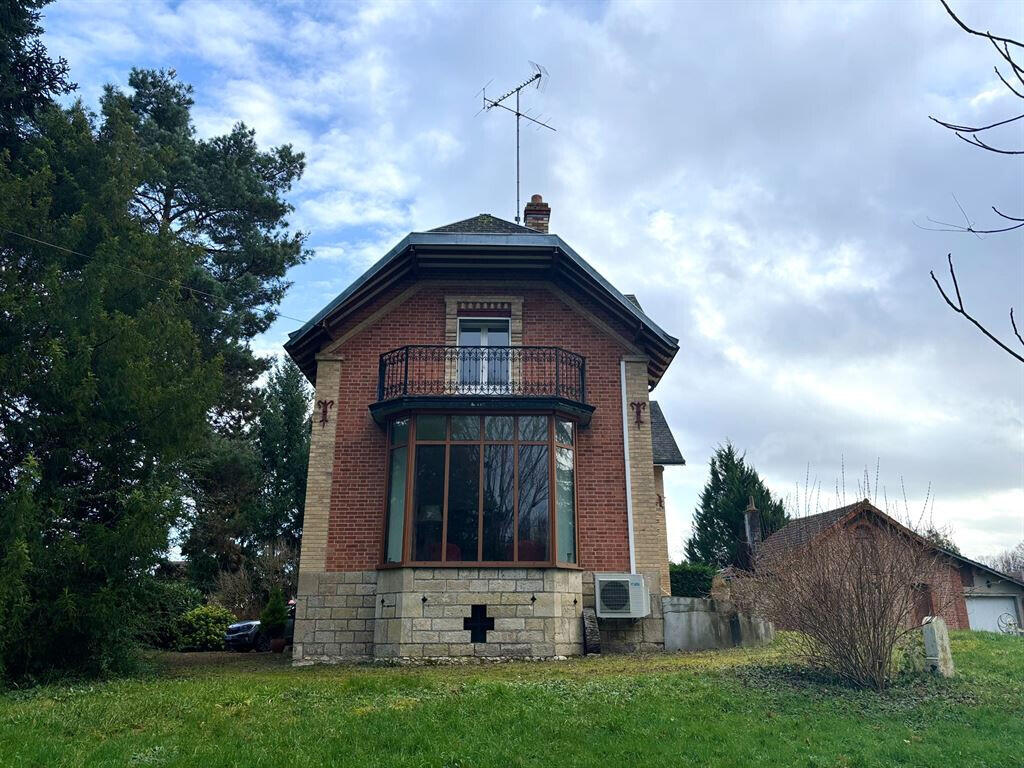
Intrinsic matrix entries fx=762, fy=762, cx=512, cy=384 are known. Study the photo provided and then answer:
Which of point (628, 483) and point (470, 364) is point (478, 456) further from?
point (628, 483)

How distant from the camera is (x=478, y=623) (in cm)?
1226

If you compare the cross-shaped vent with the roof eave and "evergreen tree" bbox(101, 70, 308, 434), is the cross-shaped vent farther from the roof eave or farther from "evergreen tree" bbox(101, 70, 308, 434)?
"evergreen tree" bbox(101, 70, 308, 434)

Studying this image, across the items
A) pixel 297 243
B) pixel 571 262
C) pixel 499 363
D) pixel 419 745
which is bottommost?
pixel 419 745

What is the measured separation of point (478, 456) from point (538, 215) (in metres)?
7.24

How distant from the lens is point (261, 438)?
27.9 meters

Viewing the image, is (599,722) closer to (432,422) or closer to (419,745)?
(419,745)

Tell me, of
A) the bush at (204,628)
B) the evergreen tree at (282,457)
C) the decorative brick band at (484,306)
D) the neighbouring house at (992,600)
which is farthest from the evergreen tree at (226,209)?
the neighbouring house at (992,600)

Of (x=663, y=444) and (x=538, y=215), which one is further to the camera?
(x=663, y=444)

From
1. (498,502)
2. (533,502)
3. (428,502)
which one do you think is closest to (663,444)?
(533,502)

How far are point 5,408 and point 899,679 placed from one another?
1148cm

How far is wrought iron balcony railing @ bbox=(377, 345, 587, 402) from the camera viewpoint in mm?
14047

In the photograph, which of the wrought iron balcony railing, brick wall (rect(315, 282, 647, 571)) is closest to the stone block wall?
brick wall (rect(315, 282, 647, 571))

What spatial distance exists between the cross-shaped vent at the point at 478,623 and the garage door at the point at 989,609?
23198 millimetres

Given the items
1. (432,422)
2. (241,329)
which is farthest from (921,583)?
(241,329)
